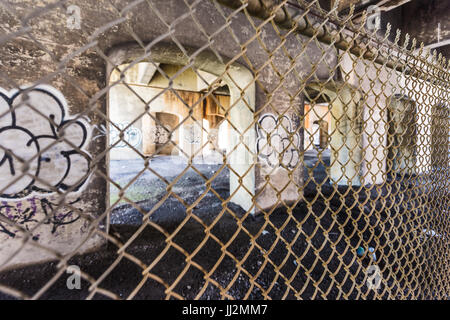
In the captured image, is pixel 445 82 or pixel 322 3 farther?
pixel 322 3

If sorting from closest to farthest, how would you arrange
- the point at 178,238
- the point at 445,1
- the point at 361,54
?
the point at 361,54
the point at 178,238
the point at 445,1

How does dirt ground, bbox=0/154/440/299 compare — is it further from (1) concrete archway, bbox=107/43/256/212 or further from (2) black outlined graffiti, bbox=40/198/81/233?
(1) concrete archway, bbox=107/43/256/212

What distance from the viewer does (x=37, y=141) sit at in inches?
85.6

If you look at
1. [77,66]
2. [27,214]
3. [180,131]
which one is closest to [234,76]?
[77,66]

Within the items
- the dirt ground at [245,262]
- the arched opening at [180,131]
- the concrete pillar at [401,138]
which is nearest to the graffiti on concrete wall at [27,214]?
the dirt ground at [245,262]

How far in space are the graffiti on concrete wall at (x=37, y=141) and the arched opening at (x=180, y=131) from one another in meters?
0.65

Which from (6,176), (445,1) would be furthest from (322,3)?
(6,176)

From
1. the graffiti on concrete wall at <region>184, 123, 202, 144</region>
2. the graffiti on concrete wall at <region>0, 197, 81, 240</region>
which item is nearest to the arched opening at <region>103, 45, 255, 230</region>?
the graffiti on concrete wall at <region>184, 123, 202, 144</region>

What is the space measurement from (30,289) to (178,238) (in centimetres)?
150

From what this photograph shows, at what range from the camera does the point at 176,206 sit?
4152mm

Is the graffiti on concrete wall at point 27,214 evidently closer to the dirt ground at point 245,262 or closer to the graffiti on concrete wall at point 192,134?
the dirt ground at point 245,262

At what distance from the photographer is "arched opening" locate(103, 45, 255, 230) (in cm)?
85

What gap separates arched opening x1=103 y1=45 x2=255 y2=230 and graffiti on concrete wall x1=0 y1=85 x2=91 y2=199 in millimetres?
646
